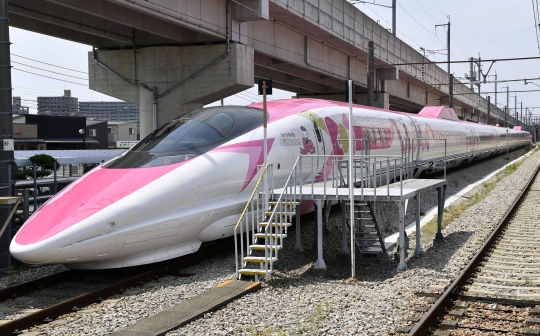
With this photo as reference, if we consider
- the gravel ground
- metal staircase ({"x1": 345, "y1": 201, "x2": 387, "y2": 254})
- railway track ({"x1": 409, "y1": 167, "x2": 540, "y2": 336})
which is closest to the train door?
metal staircase ({"x1": 345, "y1": 201, "x2": 387, "y2": 254})

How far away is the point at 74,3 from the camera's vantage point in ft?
51.2

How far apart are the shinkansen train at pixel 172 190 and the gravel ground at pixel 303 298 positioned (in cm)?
69

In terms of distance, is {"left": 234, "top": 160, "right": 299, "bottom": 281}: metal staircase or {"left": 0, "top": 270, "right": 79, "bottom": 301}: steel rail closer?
{"left": 0, "top": 270, "right": 79, "bottom": 301}: steel rail

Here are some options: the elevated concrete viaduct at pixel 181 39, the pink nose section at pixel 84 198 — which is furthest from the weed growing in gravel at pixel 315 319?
the elevated concrete viaduct at pixel 181 39

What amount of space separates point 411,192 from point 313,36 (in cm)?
1772

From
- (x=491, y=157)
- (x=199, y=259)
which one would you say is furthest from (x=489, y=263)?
(x=491, y=157)

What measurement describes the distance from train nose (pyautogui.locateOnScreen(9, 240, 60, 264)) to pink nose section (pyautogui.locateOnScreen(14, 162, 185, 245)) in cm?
9

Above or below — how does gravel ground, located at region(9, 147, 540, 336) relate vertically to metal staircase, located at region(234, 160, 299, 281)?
below

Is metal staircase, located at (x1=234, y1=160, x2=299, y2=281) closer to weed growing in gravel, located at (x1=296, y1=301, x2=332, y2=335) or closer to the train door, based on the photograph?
weed growing in gravel, located at (x1=296, y1=301, x2=332, y2=335)

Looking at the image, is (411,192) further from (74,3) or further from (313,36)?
(313,36)

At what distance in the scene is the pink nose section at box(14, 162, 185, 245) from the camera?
26.2ft

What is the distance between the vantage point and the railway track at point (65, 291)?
23.2 ft

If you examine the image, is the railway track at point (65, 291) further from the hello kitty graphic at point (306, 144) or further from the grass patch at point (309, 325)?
the hello kitty graphic at point (306, 144)

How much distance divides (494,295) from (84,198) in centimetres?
576
